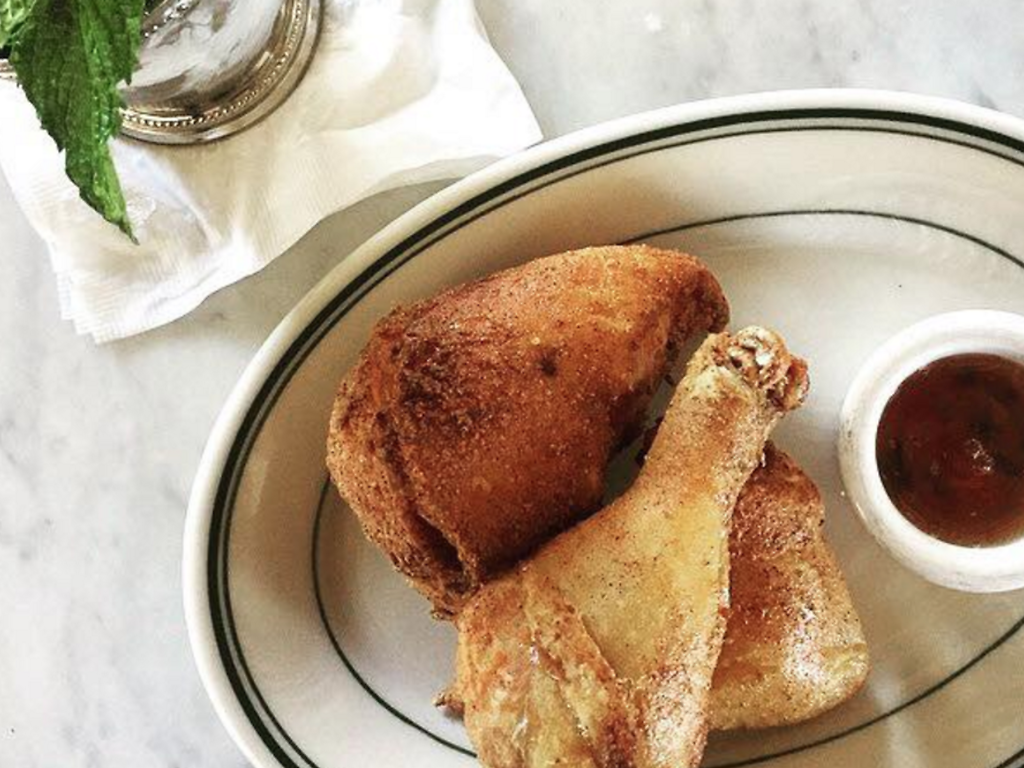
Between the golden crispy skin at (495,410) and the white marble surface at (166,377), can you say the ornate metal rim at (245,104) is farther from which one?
the golden crispy skin at (495,410)

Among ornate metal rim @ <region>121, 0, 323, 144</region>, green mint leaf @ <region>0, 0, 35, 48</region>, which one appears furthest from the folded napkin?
green mint leaf @ <region>0, 0, 35, 48</region>

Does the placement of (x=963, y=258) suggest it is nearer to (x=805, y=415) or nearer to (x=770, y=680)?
(x=805, y=415)

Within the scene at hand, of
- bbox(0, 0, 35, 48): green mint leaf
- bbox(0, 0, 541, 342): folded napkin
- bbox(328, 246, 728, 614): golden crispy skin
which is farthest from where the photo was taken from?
bbox(0, 0, 541, 342): folded napkin

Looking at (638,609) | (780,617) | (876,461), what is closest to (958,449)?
(876,461)

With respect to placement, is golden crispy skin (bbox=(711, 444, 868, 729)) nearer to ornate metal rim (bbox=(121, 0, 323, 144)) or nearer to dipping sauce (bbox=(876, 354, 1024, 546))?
dipping sauce (bbox=(876, 354, 1024, 546))

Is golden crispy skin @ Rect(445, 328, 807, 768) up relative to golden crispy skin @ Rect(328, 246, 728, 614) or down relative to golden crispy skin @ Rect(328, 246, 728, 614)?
down

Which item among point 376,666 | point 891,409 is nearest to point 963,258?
point 891,409
